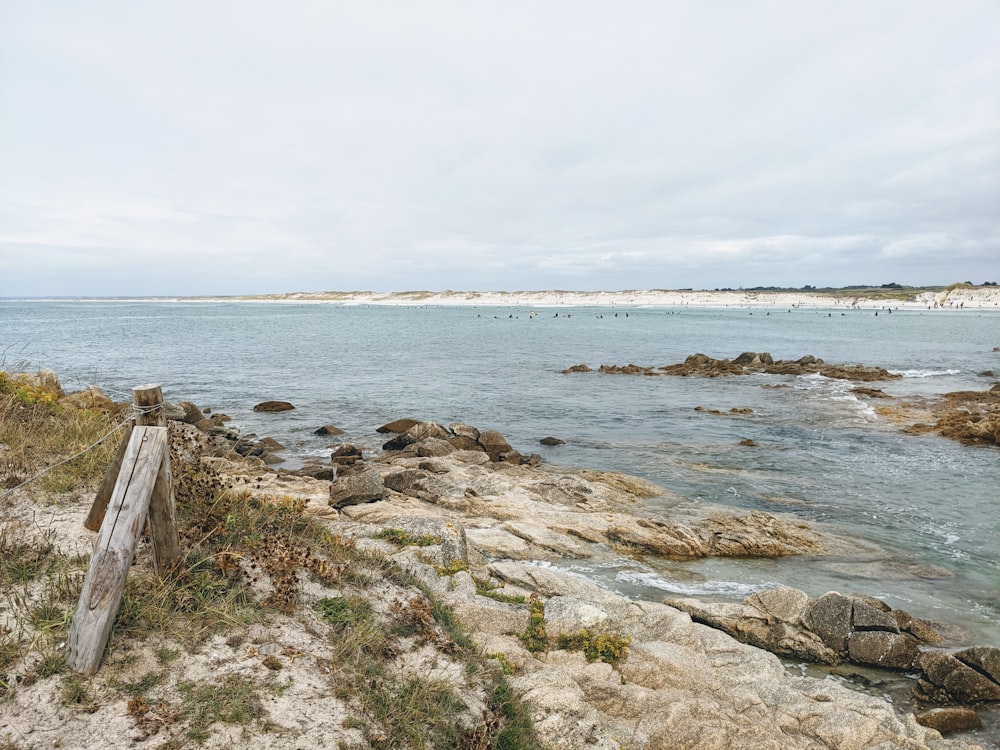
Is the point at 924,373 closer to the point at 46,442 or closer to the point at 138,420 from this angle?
the point at 138,420

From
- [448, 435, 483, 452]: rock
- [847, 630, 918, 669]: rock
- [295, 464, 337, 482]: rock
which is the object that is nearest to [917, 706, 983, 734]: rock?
[847, 630, 918, 669]: rock

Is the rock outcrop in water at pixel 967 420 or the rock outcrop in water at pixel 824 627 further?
→ the rock outcrop in water at pixel 967 420

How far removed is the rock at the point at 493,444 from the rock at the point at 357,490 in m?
6.17

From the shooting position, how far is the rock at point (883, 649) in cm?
777

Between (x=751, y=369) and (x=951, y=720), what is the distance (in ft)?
122

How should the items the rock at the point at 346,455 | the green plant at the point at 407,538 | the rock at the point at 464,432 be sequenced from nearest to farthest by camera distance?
the green plant at the point at 407,538 → the rock at the point at 346,455 → the rock at the point at 464,432

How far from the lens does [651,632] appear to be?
7.64 metres

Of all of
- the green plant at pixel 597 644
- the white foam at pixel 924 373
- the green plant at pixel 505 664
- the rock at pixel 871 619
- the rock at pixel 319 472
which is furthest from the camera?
the white foam at pixel 924 373

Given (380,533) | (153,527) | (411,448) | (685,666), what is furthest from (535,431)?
(153,527)

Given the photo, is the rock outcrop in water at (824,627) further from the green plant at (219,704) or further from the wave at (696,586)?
the green plant at (219,704)

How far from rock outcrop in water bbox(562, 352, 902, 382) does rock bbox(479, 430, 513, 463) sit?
68.2 ft

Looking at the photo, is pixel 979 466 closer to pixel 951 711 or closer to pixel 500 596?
pixel 951 711

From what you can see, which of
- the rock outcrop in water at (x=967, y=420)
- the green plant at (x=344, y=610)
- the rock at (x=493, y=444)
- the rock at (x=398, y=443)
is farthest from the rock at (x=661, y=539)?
the rock outcrop in water at (x=967, y=420)

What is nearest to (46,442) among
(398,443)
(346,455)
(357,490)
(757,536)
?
(357,490)
